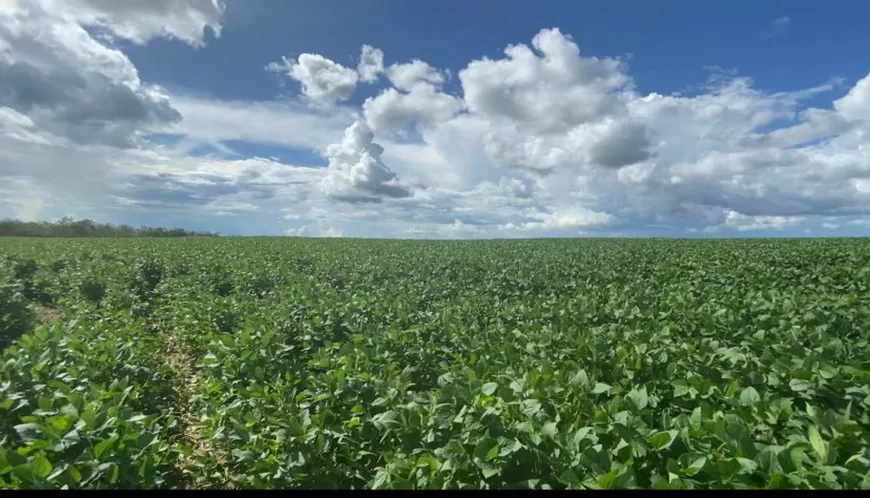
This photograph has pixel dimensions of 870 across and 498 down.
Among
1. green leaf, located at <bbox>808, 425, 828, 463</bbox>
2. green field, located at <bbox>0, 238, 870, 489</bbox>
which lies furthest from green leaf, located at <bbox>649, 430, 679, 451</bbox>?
green leaf, located at <bbox>808, 425, 828, 463</bbox>

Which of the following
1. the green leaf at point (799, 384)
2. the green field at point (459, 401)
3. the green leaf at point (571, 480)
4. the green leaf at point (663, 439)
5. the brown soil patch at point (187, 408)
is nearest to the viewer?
the green leaf at point (571, 480)

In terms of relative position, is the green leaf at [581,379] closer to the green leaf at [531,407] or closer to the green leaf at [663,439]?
the green leaf at [531,407]

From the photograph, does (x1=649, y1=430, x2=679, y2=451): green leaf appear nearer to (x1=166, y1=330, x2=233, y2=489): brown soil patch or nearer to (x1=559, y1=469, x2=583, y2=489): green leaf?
(x1=559, y1=469, x2=583, y2=489): green leaf

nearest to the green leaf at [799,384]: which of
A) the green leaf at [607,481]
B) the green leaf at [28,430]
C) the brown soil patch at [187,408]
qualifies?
the green leaf at [607,481]

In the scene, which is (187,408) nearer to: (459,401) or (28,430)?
(28,430)

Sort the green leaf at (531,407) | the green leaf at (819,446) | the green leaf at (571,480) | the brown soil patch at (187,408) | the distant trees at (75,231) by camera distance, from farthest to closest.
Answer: the distant trees at (75,231), the brown soil patch at (187,408), the green leaf at (531,407), the green leaf at (571,480), the green leaf at (819,446)

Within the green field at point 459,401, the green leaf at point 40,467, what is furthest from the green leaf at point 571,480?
Result: the green leaf at point 40,467

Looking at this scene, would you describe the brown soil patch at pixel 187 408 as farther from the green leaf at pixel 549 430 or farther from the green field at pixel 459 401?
the green leaf at pixel 549 430

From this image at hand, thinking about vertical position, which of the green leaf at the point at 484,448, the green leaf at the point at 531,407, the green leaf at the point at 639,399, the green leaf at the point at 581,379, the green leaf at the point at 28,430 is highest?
the green leaf at the point at 639,399

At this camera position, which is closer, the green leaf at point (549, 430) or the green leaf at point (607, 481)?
the green leaf at point (607, 481)

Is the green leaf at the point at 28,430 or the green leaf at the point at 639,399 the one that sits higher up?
the green leaf at the point at 639,399

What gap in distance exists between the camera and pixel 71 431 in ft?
11.4

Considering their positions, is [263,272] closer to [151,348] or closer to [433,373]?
[151,348]

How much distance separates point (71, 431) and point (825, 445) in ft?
14.3
